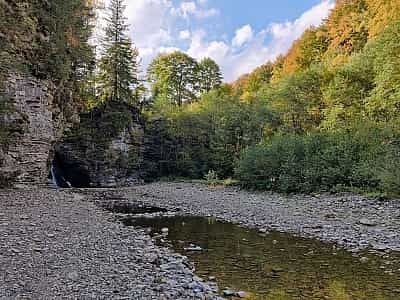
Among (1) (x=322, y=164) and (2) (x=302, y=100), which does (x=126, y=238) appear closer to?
(1) (x=322, y=164)

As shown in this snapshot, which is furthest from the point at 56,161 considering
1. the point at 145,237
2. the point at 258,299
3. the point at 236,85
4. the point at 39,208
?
the point at 236,85

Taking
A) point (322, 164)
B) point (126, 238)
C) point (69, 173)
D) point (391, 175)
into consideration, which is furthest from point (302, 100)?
point (126, 238)

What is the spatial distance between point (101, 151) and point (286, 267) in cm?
2261

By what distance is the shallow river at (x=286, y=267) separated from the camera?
5.58 meters

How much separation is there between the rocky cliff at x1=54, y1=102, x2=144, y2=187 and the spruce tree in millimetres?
1888

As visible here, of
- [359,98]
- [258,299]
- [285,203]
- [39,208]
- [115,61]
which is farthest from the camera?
[115,61]

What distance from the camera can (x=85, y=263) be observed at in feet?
20.5

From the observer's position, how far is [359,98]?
2036cm

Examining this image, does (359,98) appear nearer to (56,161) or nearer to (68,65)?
(68,65)

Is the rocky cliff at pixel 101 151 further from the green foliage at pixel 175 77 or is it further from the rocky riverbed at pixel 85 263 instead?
the rocky riverbed at pixel 85 263

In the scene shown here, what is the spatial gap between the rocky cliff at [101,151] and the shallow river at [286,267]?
18.8 meters

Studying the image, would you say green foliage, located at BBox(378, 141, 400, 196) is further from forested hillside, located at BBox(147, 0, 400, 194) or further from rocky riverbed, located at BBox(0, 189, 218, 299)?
rocky riverbed, located at BBox(0, 189, 218, 299)

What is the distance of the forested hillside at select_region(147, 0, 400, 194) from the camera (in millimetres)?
16578

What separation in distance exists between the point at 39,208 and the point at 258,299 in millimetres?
8636
